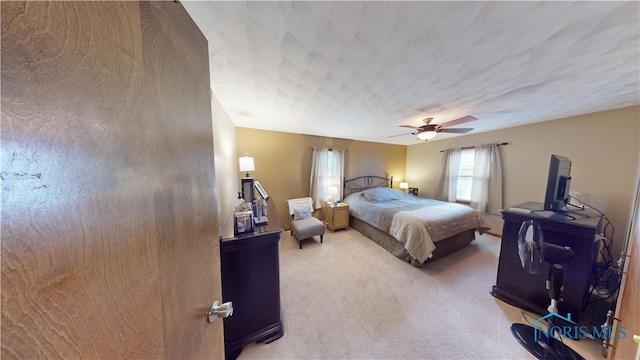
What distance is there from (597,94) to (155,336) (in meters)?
3.89

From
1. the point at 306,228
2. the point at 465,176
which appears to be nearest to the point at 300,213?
the point at 306,228

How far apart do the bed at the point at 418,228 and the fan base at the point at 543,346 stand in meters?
0.90

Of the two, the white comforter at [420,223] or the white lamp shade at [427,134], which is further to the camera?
the white lamp shade at [427,134]

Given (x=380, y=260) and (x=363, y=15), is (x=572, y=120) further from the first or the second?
(x=363, y=15)

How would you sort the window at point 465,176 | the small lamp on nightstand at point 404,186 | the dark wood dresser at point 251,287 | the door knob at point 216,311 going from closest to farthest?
the door knob at point 216,311 → the dark wood dresser at point 251,287 → the window at point 465,176 → the small lamp on nightstand at point 404,186

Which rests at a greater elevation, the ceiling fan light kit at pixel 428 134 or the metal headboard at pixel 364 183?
the ceiling fan light kit at pixel 428 134

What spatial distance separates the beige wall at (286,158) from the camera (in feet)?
11.0

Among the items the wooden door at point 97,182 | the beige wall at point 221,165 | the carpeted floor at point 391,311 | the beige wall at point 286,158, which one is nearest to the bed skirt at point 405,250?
the carpeted floor at point 391,311

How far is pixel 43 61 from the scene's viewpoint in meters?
0.26

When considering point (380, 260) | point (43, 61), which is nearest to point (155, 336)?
point (43, 61)

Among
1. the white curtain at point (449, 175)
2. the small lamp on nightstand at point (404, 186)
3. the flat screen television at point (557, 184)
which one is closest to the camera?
the flat screen television at point (557, 184)

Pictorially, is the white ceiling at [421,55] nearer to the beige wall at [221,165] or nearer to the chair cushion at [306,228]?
the beige wall at [221,165]

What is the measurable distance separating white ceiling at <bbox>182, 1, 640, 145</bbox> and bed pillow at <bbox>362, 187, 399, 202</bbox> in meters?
1.91

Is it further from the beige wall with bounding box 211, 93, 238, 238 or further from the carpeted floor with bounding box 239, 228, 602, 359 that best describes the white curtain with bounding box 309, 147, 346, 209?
the beige wall with bounding box 211, 93, 238, 238
